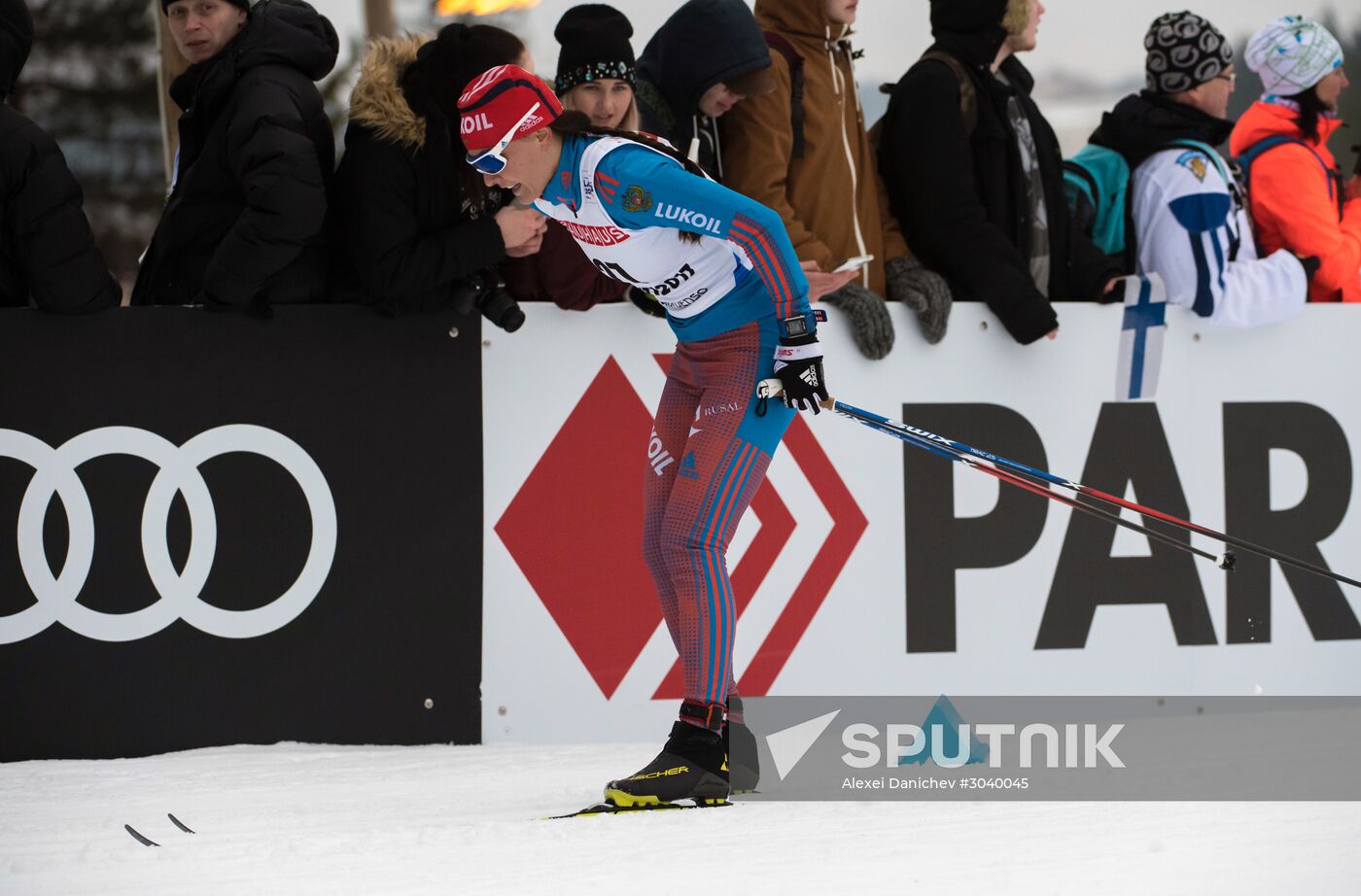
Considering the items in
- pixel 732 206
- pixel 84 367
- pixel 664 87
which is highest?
pixel 664 87

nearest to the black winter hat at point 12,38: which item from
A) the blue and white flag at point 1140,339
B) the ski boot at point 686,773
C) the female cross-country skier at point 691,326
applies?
the female cross-country skier at point 691,326

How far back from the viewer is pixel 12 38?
4.31m

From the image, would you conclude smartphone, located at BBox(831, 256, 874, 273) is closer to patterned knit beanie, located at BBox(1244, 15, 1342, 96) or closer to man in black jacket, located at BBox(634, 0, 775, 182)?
man in black jacket, located at BBox(634, 0, 775, 182)

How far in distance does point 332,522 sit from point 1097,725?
7.20 feet

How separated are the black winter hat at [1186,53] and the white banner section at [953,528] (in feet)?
2.91

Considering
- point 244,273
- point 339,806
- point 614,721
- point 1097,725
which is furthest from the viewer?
point 614,721

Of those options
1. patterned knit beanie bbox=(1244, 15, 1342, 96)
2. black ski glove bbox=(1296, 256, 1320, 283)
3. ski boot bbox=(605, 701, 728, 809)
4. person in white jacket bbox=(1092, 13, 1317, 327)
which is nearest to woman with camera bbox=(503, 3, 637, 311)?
ski boot bbox=(605, 701, 728, 809)

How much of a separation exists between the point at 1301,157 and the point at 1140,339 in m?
1.06

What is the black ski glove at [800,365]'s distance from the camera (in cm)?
345

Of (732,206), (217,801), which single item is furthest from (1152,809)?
(217,801)

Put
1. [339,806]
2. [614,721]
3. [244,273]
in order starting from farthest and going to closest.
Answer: [614,721]
[244,273]
[339,806]

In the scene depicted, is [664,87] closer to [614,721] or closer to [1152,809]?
[614,721]

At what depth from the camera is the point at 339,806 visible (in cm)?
363

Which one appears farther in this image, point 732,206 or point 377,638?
point 377,638
